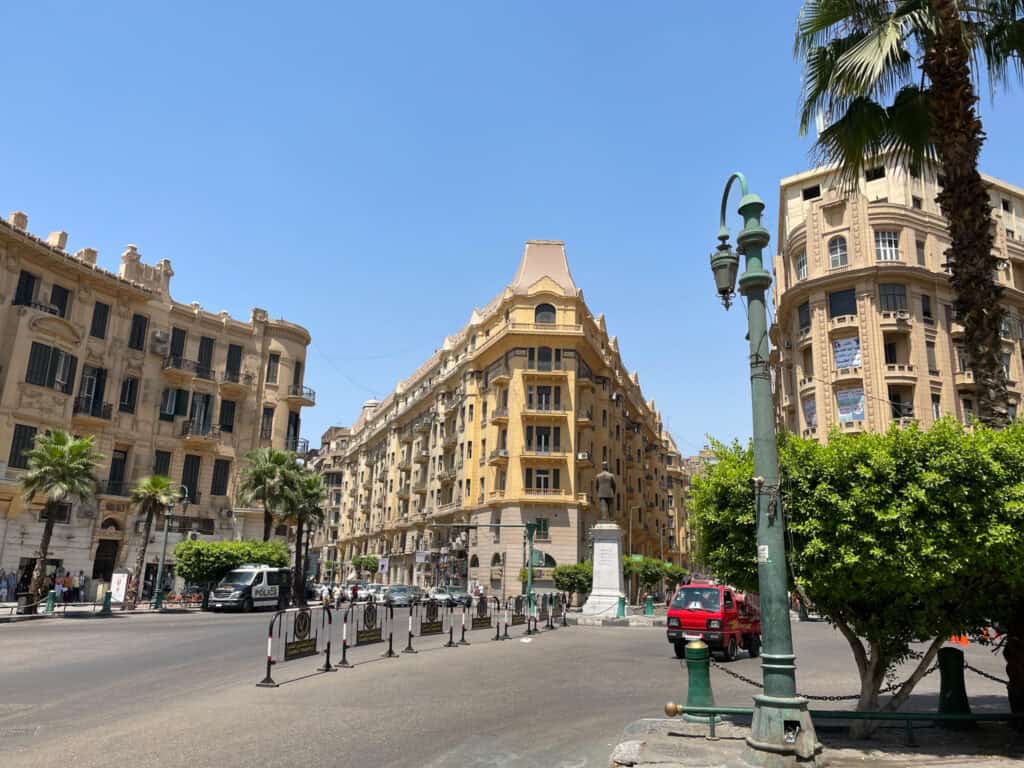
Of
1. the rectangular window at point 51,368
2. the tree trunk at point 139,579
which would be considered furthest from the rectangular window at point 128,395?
the tree trunk at point 139,579

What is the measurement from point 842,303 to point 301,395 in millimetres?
37693

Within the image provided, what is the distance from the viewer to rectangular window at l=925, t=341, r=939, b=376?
44.9 metres

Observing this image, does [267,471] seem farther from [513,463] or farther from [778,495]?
[778,495]

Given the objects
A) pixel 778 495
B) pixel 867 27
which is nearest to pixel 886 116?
pixel 867 27

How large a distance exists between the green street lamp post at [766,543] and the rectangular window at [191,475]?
4430cm

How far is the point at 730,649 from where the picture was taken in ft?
61.0

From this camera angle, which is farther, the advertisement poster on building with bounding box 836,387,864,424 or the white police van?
the advertisement poster on building with bounding box 836,387,864,424

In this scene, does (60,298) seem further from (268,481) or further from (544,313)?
(544,313)

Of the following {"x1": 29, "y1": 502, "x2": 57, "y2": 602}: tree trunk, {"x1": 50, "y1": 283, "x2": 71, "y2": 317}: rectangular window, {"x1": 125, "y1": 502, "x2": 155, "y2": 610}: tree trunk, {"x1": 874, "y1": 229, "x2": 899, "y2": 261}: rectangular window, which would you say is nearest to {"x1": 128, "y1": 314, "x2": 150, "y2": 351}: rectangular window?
{"x1": 50, "y1": 283, "x2": 71, "y2": 317}: rectangular window

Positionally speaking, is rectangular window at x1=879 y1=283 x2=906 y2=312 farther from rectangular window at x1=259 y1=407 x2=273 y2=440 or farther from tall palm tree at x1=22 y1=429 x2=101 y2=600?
→ tall palm tree at x1=22 y1=429 x2=101 y2=600

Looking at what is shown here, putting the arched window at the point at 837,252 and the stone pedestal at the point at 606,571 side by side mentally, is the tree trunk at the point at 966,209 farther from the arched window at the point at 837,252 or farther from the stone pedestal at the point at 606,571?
the arched window at the point at 837,252

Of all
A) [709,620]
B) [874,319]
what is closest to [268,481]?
[709,620]

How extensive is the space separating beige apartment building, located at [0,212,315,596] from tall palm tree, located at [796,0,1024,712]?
128 ft

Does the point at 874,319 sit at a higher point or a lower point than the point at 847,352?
higher
